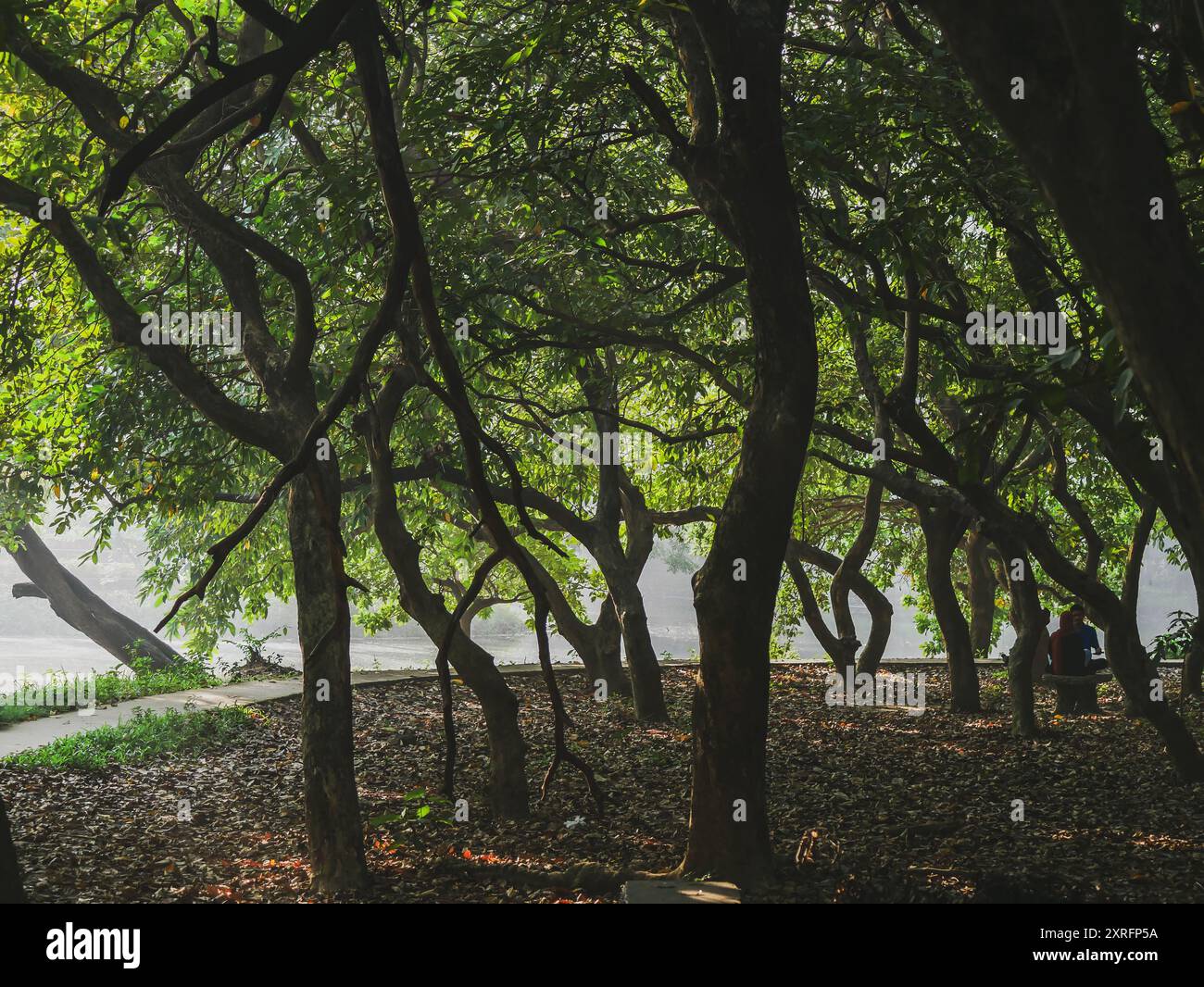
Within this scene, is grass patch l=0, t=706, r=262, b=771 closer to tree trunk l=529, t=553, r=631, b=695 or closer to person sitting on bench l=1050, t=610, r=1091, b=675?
tree trunk l=529, t=553, r=631, b=695

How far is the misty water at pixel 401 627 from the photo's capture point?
186ft

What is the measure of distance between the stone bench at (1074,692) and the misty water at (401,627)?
36.0 metres

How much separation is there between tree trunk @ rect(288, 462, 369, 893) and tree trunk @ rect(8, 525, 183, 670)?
52.8 feet

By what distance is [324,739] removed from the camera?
7328mm

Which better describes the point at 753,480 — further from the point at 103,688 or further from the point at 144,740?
the point at 103,688

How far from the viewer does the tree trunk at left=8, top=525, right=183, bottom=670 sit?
73.0 feet

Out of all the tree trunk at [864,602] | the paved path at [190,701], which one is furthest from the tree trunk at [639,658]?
the paved path at [190,701]

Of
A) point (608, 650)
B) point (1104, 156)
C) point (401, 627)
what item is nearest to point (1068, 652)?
point (608, 650)

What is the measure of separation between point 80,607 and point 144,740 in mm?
12038

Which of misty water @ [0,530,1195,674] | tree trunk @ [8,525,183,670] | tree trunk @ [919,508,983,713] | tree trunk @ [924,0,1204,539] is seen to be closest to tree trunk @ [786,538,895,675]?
tree trunk @ [919,508,983,713]

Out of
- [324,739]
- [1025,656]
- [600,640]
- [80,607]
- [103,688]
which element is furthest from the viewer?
[80,607]

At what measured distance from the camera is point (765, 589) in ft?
21.2

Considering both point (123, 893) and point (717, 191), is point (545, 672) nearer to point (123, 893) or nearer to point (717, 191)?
point (717, 191)

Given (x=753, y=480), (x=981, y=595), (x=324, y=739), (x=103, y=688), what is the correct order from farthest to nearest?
(x=981, y=595)
(x=103, y=688)
(x=324, y=739)
(x=753, y=480)
